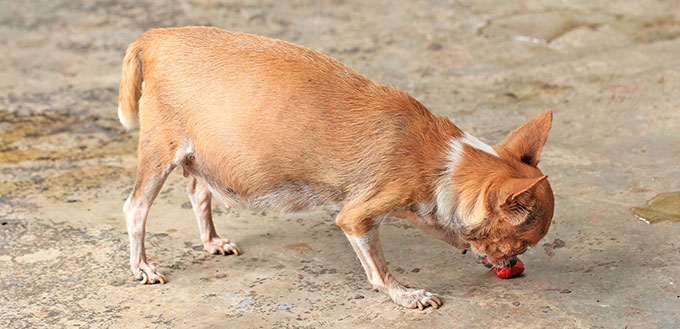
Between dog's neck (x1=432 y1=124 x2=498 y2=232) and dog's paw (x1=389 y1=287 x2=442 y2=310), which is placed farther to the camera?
dog's paw (x1=389 y1=287 x2=442 y2=310)

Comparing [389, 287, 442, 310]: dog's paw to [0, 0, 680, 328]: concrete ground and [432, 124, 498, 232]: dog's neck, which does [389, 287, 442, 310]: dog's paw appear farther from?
[432, 124, 498, 232]: dog's neck

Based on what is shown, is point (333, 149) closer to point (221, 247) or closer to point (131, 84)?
point (221, 247)

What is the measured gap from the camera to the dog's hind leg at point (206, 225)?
5.16 metres

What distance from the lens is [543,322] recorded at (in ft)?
13.9

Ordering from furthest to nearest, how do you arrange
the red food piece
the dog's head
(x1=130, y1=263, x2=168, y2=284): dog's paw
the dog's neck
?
1. (x1=130, y1=263, x2=168, y2=284): dog's paw
2. the red food piece
3. the dog's neck
4. the dog's head

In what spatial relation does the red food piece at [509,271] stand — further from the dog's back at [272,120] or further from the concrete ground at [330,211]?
the dog's back at [272,120]

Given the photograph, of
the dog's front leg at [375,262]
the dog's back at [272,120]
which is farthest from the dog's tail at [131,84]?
the dog's front leg at [375,262]

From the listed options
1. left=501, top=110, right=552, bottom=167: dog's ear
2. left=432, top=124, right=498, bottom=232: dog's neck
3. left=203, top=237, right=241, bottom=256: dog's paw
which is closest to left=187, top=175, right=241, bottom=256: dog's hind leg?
left=203, top=237, right=241, bottom=256: dog's paw

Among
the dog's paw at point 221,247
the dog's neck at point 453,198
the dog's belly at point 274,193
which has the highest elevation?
the dog's neck at point 453,198

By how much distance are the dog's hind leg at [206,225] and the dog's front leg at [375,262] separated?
956 mm

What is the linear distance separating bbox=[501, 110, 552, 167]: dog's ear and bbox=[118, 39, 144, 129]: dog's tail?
2017 mm

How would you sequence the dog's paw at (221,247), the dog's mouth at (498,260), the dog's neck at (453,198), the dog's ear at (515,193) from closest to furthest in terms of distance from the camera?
the dog's ear at (515,193), the dog's neck at (453,198), the dog's mouth at (498,260), the dog's paw at (221,247)

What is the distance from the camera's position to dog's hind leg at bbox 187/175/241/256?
5164 millimetres

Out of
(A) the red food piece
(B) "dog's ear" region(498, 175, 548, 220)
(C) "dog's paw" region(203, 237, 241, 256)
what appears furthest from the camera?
(C) "dog's paw" region(203, 237, 241, 256)
